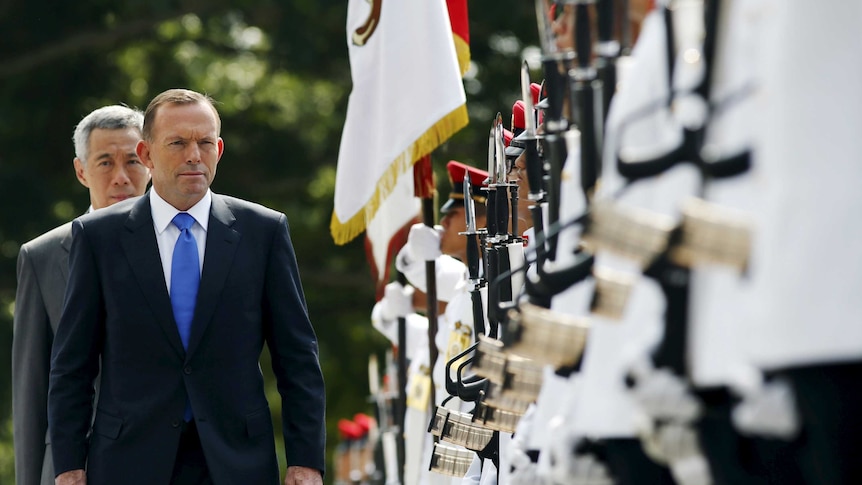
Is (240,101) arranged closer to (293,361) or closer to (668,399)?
(293,361)

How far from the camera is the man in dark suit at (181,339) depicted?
4.48 m

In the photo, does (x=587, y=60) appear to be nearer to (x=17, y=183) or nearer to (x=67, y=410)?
(x=67, y=410)

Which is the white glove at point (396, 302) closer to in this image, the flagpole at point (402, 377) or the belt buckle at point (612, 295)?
the flagpole at point (402, 377)

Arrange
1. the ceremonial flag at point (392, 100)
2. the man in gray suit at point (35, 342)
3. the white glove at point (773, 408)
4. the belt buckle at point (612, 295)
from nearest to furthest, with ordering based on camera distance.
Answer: the white glove at point (773, 408)
the belt buckle at point (612, 295)
the man in gray suit at point (35, 342)
the ceremonial flag at point (392, 100)

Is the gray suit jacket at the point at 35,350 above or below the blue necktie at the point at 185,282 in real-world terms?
below

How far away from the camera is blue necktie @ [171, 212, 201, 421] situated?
179 inches

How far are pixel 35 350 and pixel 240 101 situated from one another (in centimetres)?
1253

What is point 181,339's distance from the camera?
4.52 metres

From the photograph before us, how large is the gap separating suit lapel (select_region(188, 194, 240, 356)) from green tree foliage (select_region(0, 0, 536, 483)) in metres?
9.67

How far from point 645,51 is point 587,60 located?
383 millimetres

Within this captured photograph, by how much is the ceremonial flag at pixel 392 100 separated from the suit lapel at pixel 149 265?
177 cm

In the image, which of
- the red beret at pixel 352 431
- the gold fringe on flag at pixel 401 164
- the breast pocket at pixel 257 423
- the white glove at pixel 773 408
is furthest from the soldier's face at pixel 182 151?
the red beret at pixel 352 431

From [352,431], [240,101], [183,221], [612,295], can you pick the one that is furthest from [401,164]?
[240,101]

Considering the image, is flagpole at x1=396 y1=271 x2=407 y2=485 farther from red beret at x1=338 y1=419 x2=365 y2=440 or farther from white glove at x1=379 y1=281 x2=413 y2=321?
red beret at x1=338 y1=419 x2=365 y2=440
